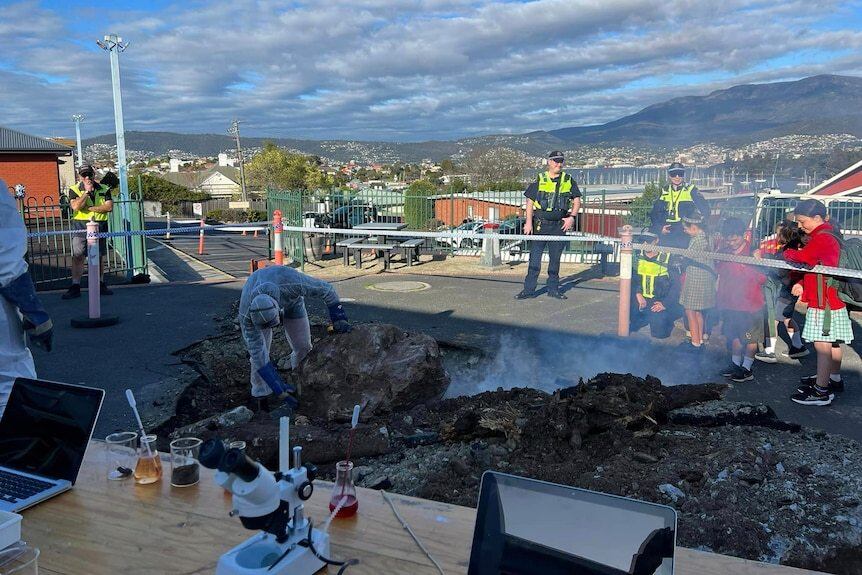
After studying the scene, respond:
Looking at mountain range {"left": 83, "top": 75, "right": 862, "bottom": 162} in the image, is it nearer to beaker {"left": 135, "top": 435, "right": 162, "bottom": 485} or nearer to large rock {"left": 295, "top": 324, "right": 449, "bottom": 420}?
large rock {"left": 295, "top": 324, "right": 449, "bottom": 420}

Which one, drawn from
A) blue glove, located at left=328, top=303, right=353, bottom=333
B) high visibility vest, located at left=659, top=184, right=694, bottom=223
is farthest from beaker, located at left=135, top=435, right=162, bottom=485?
high visibility vest, located at left=659, top=184, right=694, bottom=223

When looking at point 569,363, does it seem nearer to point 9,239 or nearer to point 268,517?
point 9,239

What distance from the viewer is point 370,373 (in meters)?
5.95

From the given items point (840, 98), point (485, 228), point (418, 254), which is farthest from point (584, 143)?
point (485, 228)

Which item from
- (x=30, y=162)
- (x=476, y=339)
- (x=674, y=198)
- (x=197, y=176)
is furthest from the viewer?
(x=197, y=176)

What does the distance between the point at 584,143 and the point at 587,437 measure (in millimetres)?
6858

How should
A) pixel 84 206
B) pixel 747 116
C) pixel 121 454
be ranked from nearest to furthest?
pixel 121 454 < pixel 747 116 < pixel 84 206

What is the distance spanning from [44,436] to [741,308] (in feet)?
19.1

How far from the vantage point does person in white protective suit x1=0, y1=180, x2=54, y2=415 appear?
3.48m

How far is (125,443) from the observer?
2559 mm

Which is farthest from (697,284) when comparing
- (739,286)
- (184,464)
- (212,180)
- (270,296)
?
(212,180)

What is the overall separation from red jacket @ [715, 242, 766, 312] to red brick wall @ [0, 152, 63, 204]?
37.7 meters

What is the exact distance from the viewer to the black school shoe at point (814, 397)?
552 cm

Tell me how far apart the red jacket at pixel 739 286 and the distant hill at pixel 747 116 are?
81.1 inches
